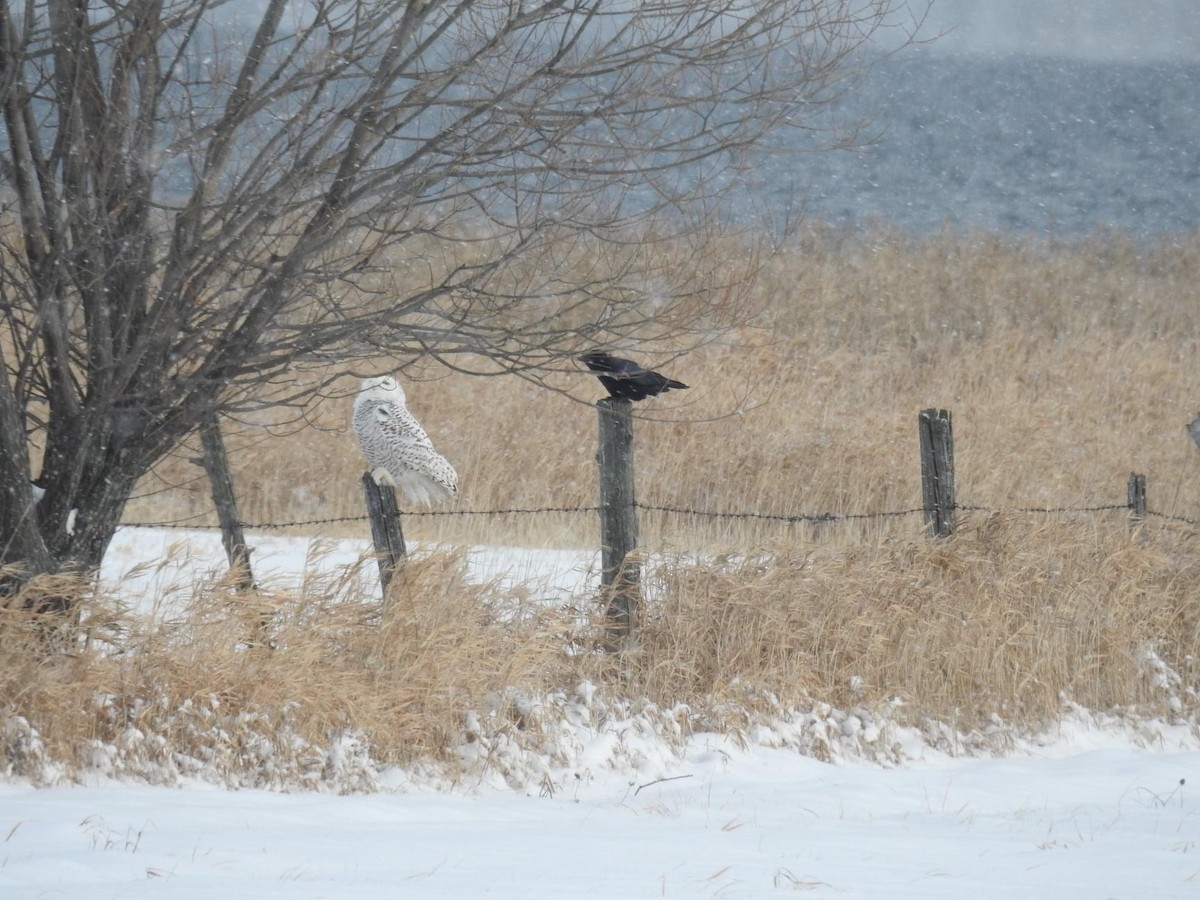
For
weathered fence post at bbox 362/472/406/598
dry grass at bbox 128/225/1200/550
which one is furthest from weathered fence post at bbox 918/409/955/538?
weathered fence post at bbox 362/472/406/598

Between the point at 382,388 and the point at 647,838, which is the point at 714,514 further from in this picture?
the point at 382,388

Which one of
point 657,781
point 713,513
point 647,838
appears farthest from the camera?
point 713,513

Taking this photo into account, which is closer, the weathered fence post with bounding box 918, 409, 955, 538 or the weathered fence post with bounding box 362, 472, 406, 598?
the weathered fence post with bounding box 362, 472, 406, 598

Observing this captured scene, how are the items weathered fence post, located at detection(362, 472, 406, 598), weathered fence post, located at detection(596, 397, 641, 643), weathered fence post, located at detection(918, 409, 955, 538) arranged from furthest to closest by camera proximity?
weathered fence post, located at detection(918, 409, 955, 538) < weathered fence post, located at detection(596, 397, 641, 643) < weathered fence post, located at detection(362, 472, 406, 598)

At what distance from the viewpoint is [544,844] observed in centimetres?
357

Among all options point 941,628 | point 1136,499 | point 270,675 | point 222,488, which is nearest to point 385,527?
point 270,675

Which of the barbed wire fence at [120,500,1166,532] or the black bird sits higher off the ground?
the black bird

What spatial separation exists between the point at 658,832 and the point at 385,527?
76.4 inches

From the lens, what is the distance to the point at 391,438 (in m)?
6.75

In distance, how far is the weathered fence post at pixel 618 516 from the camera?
17.4 ft

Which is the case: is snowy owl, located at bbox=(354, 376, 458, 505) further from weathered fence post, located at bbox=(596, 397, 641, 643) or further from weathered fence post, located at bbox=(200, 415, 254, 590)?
weathered fence post, located at bbox=(596, 397, 641, 643)

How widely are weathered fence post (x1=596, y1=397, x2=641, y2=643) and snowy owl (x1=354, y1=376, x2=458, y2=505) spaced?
1.70m

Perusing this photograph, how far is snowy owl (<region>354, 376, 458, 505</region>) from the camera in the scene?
676cm

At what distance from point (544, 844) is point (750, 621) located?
7.39 ft
